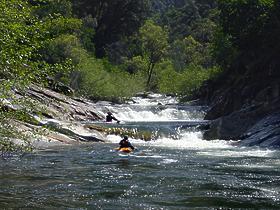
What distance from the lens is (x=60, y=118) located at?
1230 inches

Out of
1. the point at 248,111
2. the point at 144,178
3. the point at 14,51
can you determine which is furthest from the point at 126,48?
the point at 14,51

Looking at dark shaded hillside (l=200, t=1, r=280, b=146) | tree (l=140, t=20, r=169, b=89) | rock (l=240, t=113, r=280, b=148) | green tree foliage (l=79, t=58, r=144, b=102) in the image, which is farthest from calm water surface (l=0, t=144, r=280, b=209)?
tree (l=140, t=20, r=169, b=89)

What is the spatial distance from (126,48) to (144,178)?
233 feet

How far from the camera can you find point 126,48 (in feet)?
278

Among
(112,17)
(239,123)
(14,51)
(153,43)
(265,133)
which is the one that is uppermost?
(112,17)

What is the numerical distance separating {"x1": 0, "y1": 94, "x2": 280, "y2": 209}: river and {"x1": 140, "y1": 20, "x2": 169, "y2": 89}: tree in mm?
51911

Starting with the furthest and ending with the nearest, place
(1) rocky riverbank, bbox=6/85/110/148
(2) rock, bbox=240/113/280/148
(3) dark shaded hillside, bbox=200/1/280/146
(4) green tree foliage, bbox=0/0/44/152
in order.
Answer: (3) dark shaded hillside, bbox=200/1/280/146
(2) rock, bbox=240/113/280/148
(1) rocky riverbank, bbox=6/85/110/148
(4) green tree foliage, bbox=0/0/44/152

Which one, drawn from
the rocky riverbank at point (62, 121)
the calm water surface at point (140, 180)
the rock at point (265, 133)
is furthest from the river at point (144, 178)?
the rocky riverbank at point (62, 121)

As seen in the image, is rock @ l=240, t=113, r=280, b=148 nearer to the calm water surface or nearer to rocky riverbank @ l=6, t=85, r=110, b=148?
the calm water surface

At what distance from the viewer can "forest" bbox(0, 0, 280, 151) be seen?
1118 centimetres

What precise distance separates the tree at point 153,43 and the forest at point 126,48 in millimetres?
155

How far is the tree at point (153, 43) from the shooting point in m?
75.7

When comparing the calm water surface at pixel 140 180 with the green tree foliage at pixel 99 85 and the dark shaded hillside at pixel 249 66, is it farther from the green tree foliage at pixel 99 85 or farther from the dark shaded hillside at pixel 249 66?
the green tree foliage at pixel 99 85

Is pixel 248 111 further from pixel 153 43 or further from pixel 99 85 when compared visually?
pixel 153 43
